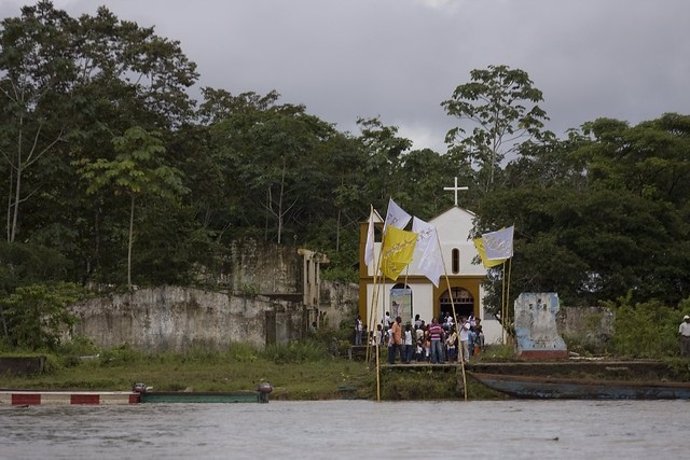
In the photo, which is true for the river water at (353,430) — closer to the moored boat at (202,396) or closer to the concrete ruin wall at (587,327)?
the moored boat at (202,396)

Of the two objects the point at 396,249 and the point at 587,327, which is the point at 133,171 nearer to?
the point at 396,249

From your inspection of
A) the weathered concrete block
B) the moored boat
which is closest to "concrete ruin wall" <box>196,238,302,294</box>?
the weathered concrete block

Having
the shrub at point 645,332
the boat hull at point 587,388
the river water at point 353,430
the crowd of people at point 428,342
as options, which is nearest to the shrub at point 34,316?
the river water at point 353,430

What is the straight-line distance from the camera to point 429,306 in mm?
61188

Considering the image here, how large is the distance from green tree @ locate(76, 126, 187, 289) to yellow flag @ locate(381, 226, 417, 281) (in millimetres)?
10275

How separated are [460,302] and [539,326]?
23.0 meters

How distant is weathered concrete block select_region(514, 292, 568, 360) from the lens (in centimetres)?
3897

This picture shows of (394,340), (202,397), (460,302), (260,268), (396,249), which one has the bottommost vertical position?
(202,397)

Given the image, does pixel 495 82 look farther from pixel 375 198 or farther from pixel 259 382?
pixel 259 382

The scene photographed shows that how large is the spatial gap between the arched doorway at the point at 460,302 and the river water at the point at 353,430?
81.1 feet

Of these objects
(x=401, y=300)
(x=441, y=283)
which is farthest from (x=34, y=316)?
(x=441, y=283)

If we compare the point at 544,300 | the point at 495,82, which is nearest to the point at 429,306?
the point at 495,82

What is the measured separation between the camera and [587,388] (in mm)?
36938

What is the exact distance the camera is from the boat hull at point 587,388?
3666 centimetres
